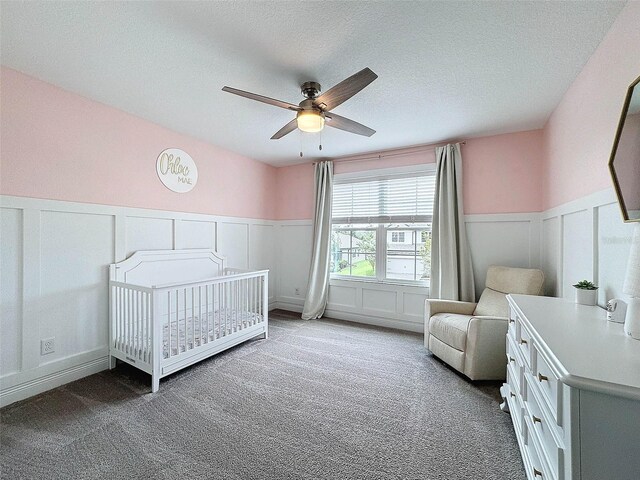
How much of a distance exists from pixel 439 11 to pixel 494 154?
2.25 metres

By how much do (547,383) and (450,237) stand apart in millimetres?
2339

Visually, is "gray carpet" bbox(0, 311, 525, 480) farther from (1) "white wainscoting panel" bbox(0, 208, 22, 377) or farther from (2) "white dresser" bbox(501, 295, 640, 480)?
(2) "white dresser" bbox(501, 295, 640, 480)

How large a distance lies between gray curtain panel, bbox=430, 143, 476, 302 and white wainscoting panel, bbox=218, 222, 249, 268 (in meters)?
2.65

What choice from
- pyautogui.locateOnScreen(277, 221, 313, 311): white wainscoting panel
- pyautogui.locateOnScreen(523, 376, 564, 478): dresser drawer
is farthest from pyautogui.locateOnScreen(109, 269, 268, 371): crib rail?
pyautogui.locateOnScreen(523, 376, 564, 478): dresser drawer

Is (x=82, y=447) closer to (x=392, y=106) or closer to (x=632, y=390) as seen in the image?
(x=632, y=390)

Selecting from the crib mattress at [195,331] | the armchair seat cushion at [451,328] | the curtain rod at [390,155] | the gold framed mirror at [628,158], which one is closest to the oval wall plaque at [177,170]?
the crib mattress at [195,331]

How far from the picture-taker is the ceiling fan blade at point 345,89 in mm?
1527

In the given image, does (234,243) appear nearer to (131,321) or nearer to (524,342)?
(131,321)

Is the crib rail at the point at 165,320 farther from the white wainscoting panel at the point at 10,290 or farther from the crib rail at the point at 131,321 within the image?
the white wainscoting panel at the point at 10,290

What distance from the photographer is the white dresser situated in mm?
766

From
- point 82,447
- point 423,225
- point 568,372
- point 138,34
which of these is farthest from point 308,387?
point 138,34

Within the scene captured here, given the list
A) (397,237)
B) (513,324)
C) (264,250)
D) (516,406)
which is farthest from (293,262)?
(516,406)

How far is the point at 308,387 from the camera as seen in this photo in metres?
2.21

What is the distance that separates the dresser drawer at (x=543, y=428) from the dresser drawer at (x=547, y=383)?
0.04 meters
